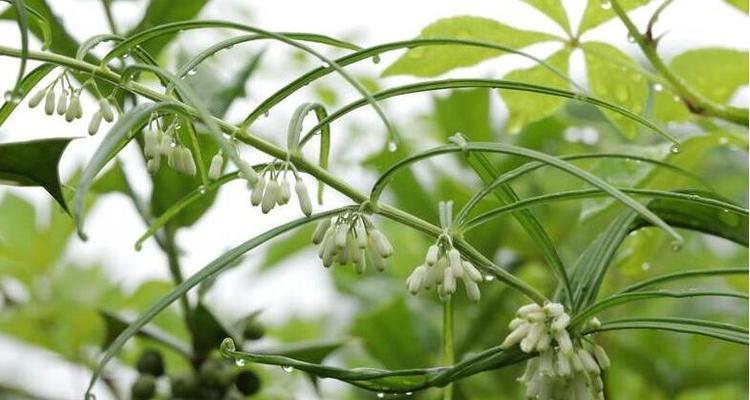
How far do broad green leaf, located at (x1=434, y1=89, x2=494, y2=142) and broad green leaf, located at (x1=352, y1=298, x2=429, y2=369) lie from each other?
9.0 inches

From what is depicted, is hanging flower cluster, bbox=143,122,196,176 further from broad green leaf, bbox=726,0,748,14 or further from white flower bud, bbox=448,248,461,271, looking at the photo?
broad green leaf, bbox=726,0,748,14

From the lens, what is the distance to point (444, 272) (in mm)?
519

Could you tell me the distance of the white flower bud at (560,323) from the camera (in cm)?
52

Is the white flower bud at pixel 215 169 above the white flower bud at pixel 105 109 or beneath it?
beneath

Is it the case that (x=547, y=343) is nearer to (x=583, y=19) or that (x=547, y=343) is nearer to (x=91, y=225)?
(x=583, y=19)

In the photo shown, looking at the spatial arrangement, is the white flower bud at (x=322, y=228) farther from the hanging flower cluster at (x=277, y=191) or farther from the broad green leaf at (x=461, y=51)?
the broad green leaf at (x=461, y=51)

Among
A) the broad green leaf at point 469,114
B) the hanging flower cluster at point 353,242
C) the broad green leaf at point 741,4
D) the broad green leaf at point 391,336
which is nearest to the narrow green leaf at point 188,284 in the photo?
the hanging flower cluster at point 353,242

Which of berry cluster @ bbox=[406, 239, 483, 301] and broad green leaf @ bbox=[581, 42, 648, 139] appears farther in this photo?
broad green leaf @ bbox=[581, 42, 648, 139]

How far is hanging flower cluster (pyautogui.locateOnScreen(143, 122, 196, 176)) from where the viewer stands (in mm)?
505

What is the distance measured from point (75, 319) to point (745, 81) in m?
0.64

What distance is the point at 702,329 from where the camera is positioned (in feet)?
1.66

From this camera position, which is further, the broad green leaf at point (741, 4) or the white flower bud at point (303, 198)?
the broad green leaf at point (741, 4)

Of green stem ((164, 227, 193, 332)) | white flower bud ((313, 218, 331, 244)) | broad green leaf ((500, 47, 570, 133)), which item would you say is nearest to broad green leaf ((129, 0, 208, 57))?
green stem ((164, 227, 193, 332))

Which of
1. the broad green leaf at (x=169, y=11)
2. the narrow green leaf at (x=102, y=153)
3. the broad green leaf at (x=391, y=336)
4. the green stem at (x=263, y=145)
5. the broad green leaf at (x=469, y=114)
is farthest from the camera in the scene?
the broad green leaf at (x=469, y=114)
